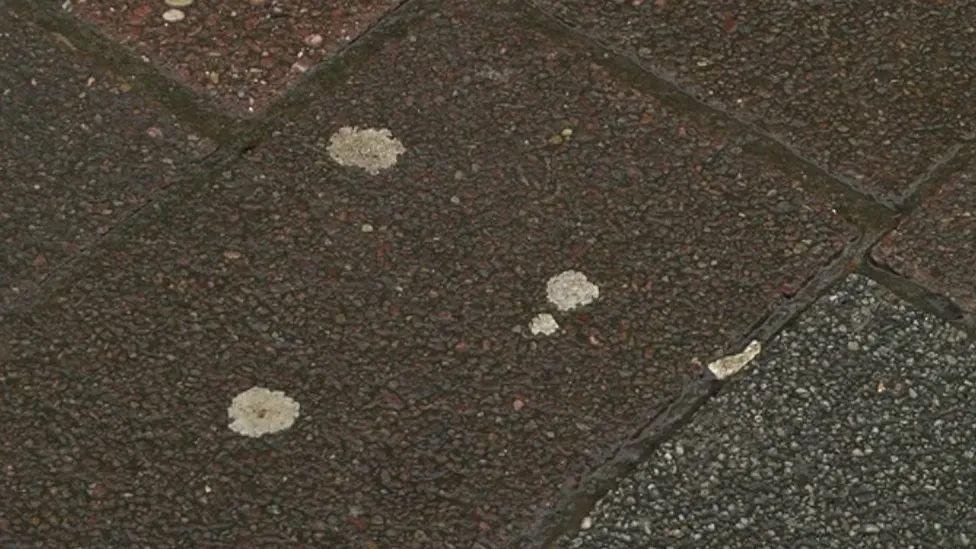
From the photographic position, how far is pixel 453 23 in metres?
3.52

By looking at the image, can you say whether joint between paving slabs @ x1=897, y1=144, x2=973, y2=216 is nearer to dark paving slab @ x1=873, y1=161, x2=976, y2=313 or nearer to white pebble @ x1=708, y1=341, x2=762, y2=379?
dark paving slab @ x1=873, y1=161, x2=976, y2=313

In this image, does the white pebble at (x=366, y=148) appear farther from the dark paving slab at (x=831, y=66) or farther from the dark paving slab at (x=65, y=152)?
the dark paving slab at (x=831, y=66)

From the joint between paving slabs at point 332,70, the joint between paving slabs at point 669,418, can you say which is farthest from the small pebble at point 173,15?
the joint between paving slabs at point 669,418

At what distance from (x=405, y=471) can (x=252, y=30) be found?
1136 mm

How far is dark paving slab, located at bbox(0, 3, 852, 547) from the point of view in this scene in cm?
276

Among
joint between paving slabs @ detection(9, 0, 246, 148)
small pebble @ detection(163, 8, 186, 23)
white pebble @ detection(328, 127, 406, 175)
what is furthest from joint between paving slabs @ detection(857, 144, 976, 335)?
small pebble @ detection(163, 8, 186, 23)

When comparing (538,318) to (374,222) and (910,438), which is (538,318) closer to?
(374,222)

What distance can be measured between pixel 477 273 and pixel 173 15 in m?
0.93

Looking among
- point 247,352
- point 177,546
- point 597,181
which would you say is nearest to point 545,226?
point 597,181

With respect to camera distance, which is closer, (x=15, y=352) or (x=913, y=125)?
(x=15, y=352)

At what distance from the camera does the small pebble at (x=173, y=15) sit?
11.5 feet

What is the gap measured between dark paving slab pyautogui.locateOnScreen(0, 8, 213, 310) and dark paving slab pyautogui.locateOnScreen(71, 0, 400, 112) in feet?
0.37

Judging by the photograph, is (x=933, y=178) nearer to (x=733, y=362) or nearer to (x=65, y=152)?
(x=733, y=362)

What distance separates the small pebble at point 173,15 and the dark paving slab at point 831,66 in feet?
2.41
